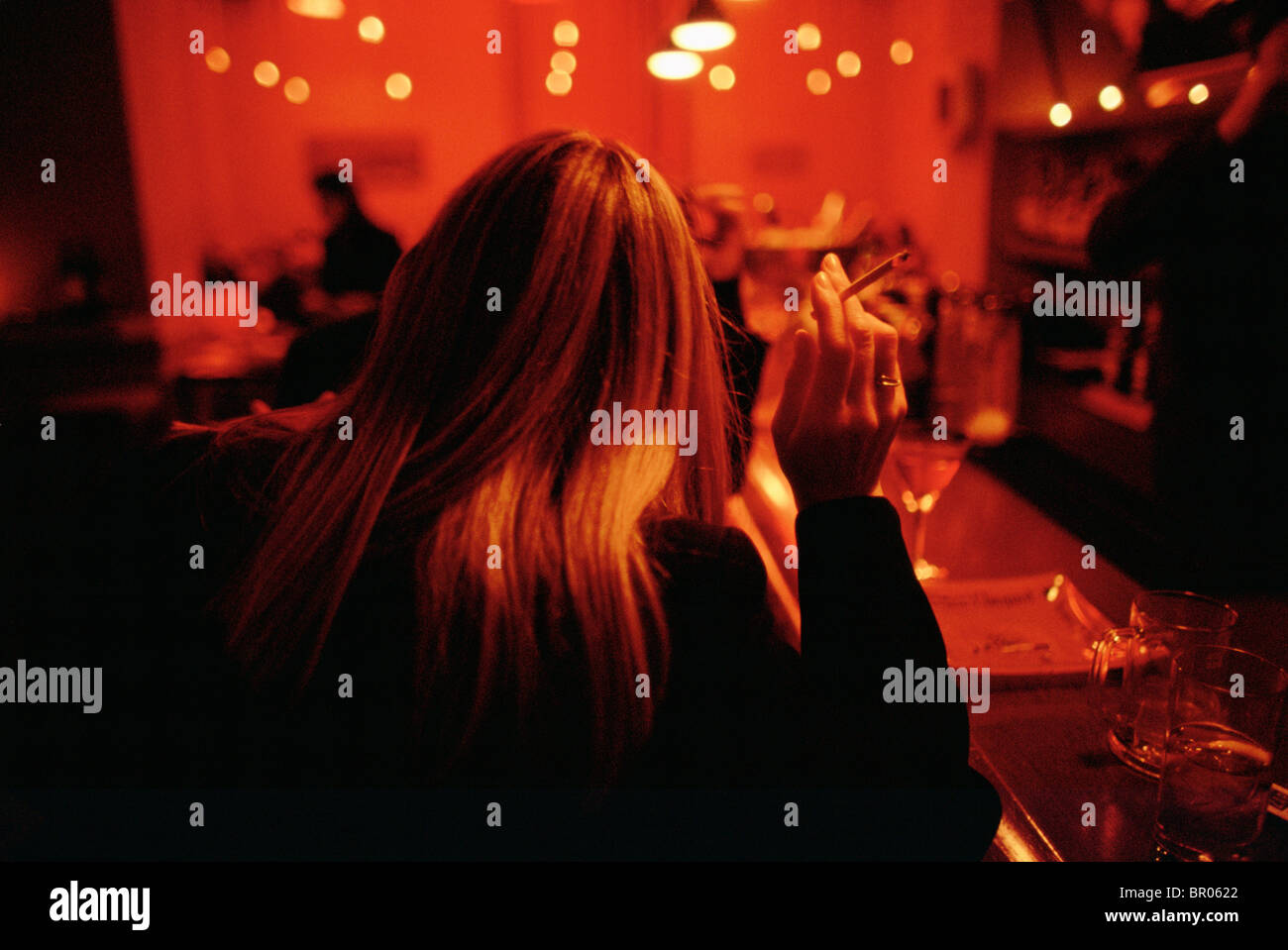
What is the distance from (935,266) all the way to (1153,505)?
11.3 ft

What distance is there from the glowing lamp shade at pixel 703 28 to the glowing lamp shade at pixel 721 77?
3250 mm

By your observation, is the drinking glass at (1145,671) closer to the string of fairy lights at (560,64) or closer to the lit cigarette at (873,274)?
the lit cigarette at (873,274)

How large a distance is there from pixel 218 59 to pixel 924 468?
5.99m

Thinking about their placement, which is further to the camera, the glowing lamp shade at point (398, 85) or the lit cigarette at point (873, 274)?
the glowing lamp shade at point (398, 85)

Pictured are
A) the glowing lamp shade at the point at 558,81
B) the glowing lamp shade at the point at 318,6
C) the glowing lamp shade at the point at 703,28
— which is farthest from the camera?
the glowing lamp shade at the point at 558,81

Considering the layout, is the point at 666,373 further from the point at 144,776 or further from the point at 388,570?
the point at 144,776

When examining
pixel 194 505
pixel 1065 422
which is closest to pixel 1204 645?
pixel 194 505

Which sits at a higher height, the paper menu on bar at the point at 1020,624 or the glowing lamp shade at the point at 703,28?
the glowing lamp shade at the point at 703,28

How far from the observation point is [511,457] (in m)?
0.71

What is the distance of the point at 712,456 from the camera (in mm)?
910

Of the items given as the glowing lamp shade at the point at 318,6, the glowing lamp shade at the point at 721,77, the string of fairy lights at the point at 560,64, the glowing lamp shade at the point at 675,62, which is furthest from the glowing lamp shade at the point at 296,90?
the glowing lamp shade at the point at 675,62

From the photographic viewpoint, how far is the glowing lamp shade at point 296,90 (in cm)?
577

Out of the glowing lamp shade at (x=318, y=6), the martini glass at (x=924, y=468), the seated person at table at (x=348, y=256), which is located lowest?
the martini glass at (x=924, y=468)

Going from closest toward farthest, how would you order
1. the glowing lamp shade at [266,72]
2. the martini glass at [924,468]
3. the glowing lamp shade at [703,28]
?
1. the martini glass at [924,468]
2. the glowing lamp shade at [703,28]
3. the glowing lamp shade at [266,72]
